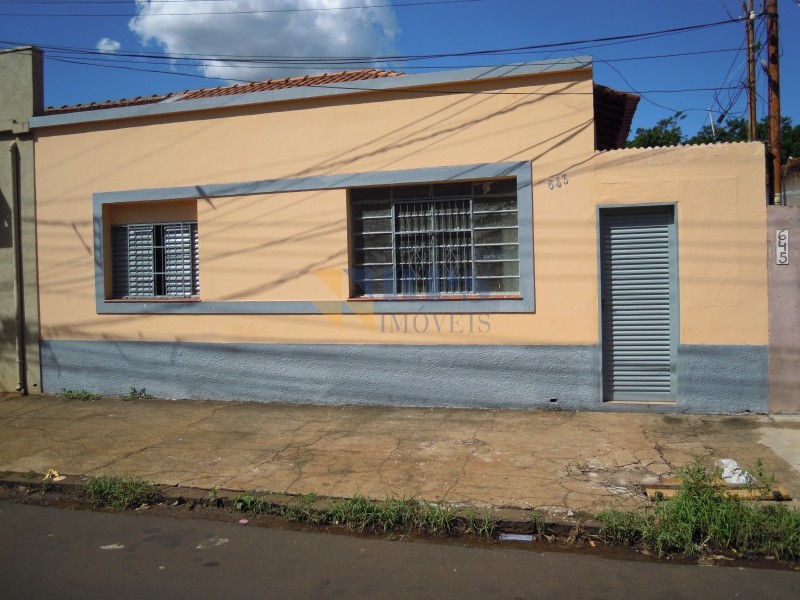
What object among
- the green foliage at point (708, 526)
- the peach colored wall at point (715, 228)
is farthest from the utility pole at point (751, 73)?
the green foliage at point (708, 526)

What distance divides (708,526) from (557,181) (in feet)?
14.7

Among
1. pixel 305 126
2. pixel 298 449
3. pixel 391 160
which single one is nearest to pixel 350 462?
pixel 298 449

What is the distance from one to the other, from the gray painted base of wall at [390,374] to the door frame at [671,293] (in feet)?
0.34

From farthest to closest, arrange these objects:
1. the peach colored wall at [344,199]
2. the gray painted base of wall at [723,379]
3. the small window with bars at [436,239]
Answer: the small window with bars at [436,239], the peach colored wall at [344,199], the gray painted base of wall at [723,379]

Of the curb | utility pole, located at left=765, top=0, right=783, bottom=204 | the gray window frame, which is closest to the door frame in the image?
the gray window frame

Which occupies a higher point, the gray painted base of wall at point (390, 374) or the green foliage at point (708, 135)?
the green foliage at point (708, 135)

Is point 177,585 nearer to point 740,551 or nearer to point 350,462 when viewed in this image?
point 350,462

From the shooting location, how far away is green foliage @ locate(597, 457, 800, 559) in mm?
4477

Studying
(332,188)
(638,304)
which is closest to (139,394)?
(332,188)

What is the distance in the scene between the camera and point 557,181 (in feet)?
26.3

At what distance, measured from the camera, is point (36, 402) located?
968cm

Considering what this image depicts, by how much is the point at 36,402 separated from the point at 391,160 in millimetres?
5960

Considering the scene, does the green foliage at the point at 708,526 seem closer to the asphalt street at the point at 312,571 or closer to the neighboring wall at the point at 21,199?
the asphalt street at the point at 312,571

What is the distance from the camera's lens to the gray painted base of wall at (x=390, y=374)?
7.66m
